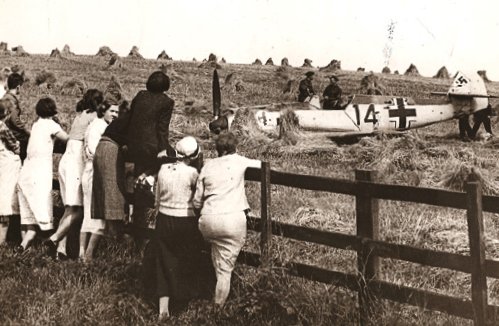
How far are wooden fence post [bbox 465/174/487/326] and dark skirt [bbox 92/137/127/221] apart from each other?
3.73 m

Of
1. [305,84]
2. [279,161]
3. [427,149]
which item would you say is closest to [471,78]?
[305,84]

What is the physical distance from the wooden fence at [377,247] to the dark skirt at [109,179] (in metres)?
1.58

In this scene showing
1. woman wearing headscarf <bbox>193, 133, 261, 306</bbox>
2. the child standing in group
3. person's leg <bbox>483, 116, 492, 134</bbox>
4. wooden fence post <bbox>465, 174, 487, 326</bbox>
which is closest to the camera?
wooden fence post <bbox>465, 174, 487, 326</bbox>

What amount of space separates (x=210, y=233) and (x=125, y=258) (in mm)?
1694

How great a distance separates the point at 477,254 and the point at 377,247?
808 millimetres

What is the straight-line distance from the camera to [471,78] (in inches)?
852

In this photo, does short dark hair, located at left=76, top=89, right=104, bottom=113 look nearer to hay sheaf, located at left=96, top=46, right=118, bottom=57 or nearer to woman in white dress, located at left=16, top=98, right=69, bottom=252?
woman in white dress, located at left=16, top=98, right=69, bottom=252

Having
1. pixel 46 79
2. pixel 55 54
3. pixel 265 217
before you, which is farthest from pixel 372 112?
pixel 55 54

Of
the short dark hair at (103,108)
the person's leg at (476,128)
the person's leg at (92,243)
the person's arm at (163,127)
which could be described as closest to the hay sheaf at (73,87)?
the person's leg at (476,128)

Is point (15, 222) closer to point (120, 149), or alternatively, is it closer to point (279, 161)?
point (120, 149)

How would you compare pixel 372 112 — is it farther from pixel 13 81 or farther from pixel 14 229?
pixel 14 229

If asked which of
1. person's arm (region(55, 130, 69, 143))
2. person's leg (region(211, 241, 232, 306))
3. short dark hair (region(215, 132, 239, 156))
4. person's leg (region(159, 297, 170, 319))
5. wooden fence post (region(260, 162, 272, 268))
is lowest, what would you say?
person's leg (region(159, 297, 170, 319))

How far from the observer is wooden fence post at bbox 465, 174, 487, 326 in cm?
431

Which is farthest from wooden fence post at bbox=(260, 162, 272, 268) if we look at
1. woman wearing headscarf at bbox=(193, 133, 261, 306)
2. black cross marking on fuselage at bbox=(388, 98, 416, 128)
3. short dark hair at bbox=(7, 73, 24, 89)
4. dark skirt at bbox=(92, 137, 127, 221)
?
black cross marking on fuselage at bbox=(388, 98, 416, 128)
